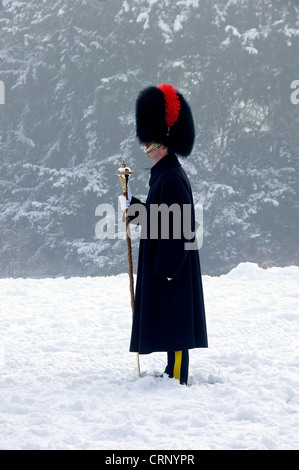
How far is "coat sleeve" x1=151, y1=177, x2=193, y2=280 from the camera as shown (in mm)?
3939

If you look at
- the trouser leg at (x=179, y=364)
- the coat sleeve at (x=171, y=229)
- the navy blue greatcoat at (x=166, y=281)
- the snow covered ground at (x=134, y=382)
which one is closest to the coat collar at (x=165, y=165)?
the navy blue greatcoat at (x=166, y=281)

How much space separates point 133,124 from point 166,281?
645 inches

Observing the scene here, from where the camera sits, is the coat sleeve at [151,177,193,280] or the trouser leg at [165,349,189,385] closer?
the coat sleeve at [151,177,193,280]

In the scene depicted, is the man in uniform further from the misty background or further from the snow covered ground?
the misty background

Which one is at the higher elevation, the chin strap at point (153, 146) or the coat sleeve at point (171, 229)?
the chin strap at point (153, 146)

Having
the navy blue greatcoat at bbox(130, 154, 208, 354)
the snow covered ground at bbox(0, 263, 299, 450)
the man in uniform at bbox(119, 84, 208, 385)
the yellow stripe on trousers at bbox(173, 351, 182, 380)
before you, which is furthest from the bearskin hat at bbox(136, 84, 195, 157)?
the snow covered ground at bbox(0, 263, 299, 450)

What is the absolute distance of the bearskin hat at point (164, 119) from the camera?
4074 mm

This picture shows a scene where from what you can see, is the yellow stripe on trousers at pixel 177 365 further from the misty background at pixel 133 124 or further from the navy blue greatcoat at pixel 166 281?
the misty background at pixel 133 124

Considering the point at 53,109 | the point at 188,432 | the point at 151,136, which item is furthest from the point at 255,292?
the point at 53,109

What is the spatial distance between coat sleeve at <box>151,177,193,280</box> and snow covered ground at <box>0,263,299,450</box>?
771 millimetres

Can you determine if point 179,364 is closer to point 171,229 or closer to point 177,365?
point 177,365

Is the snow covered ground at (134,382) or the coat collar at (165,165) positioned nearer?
the snow covered ground at (134,382)

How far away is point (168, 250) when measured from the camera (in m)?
3.94

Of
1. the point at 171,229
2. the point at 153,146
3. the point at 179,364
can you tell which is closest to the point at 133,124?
the point at 153,146
